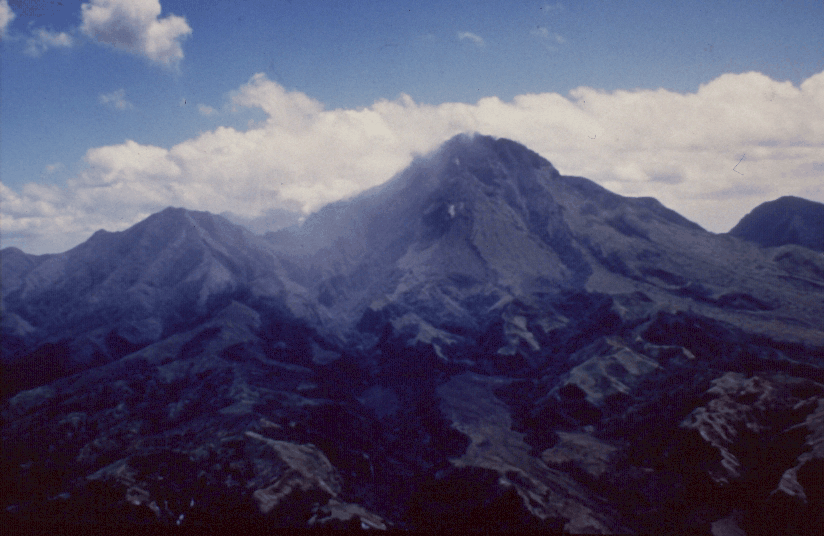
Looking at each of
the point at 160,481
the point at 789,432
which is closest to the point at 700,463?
the point at 789,432

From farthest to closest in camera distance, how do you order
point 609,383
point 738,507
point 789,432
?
point 609,383, point 789,432, point 738,507

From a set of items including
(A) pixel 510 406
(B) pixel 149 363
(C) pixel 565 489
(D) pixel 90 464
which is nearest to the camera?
(C) pixel 565 489

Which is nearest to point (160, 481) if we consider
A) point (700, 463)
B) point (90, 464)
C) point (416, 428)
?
point (90, 464)

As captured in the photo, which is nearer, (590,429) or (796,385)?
(796,385)

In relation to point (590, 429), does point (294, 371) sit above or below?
above

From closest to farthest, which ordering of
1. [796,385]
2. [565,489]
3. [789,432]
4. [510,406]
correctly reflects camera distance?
[789,432] < [565,489] < [796,385] < [510,406]

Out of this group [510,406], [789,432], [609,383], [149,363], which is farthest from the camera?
[149,363]

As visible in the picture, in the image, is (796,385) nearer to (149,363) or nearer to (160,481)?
(160,481)

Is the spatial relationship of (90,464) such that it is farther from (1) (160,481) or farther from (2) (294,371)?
(2) (294,371)

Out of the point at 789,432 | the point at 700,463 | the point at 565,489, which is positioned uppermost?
the point at 789,432
